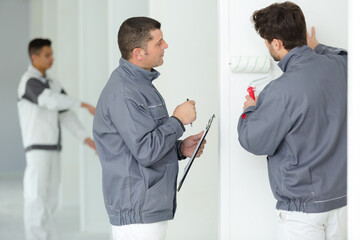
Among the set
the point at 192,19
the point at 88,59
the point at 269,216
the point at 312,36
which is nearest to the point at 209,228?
the point at 269,216

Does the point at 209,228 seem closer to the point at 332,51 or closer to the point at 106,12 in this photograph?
the point at 332,51

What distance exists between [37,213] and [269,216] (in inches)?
87.4

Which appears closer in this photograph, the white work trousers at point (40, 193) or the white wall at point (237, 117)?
the white wall at point (237, 117)

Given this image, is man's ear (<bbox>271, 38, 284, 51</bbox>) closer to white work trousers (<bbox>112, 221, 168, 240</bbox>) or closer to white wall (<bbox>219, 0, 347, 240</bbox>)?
white wall (<bbox>219, 0, 347, 240</bbox>)

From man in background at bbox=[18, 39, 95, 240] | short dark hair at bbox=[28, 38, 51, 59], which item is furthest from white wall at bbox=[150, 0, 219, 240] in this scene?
short dark hair at bbox=[28, 38, 51, 59]

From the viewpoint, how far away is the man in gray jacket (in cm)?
196

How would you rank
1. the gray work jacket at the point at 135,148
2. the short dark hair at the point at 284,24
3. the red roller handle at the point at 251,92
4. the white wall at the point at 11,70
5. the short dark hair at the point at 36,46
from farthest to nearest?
the white wall at the point at 11,70, the short dark hair at the point at 36,46, the red roller handle at the point at 251,92, the short dark hair at the point at 284,24, the gray work jacket at the point at 135,148

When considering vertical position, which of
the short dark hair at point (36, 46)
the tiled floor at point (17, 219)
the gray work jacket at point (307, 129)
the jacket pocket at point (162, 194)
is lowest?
the tiled floor at point (17, 219)

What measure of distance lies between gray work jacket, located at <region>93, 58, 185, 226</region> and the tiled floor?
2432 millimetres

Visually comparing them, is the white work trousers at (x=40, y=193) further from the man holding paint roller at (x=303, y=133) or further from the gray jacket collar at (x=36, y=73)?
the man holding paint roller at (x=303, y=133)

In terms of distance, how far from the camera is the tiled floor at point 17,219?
451 cm

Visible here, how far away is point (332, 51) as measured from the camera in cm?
221

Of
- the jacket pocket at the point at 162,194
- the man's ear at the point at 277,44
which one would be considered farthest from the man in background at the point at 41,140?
the man's ear at the point at 277,44

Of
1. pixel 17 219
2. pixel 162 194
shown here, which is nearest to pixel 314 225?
pixel 162 194
